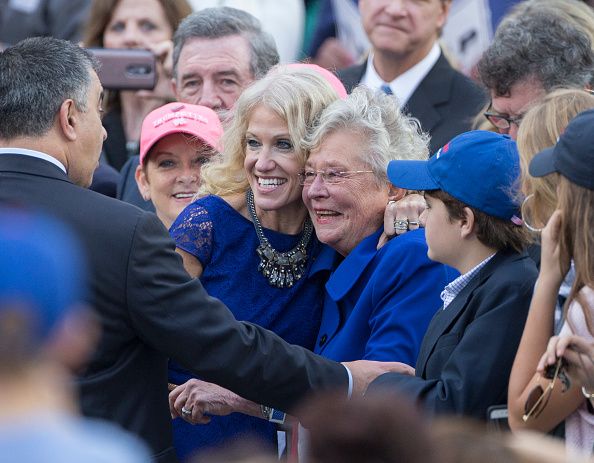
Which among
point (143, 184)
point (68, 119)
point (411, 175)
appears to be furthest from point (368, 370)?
point (143, 184)

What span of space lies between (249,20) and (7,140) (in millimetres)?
2603

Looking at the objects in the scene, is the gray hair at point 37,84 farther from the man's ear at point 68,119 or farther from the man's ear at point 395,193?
the man's ear at point 395,193

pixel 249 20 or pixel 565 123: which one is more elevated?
pixel 249 20

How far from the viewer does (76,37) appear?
7.87 m

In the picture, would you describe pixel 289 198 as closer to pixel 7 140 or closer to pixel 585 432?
pixel 7 140

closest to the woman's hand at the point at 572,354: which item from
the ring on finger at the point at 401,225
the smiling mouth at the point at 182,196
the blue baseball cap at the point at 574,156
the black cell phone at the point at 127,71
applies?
the blue baseball cap at the point at 574,156

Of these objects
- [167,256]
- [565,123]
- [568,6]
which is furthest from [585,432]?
[568,6]

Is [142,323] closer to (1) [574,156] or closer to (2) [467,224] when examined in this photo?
(2) [467,224]

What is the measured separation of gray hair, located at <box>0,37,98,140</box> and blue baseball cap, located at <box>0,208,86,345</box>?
1504 millimetres

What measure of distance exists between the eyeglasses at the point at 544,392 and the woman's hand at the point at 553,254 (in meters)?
0.24

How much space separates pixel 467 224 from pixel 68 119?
133 centimetres

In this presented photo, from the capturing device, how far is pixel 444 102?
6219 millimetres

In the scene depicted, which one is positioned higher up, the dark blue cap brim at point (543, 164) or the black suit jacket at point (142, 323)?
the dark blue cap brim at point (543, 164)

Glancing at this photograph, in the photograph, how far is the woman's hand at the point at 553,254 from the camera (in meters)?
3.32
